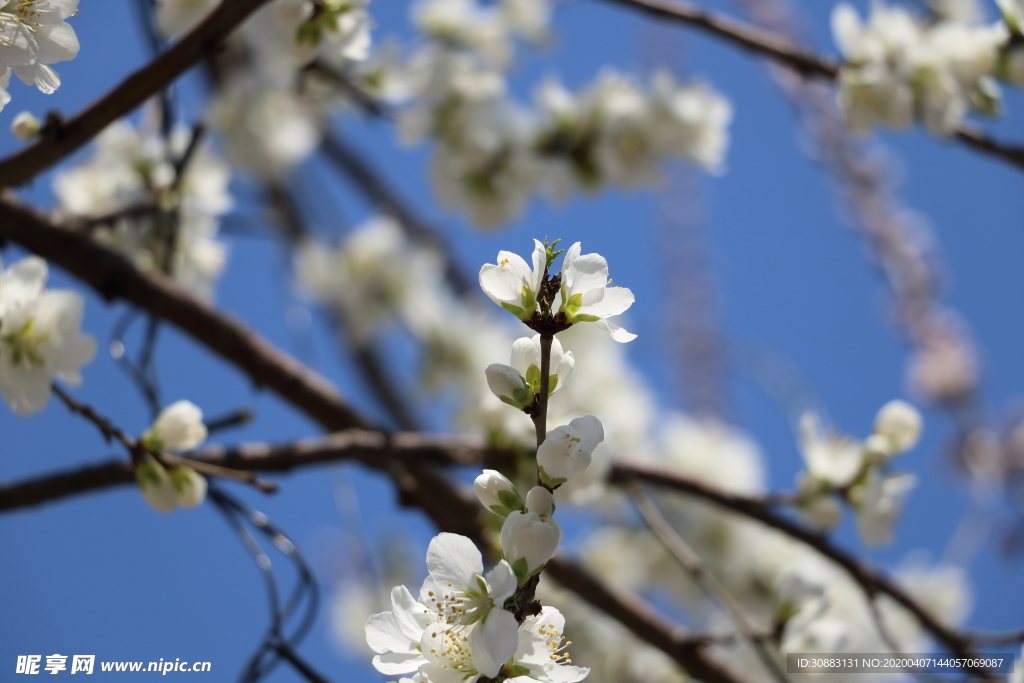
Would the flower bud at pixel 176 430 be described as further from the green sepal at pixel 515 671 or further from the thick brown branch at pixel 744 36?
the thick brown branch at pixel 744 36

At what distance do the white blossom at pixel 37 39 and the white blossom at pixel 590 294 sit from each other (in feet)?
1.35

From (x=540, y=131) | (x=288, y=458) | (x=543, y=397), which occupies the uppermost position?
(x=540, y=131)

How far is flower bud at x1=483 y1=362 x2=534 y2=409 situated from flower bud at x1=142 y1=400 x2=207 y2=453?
370mm

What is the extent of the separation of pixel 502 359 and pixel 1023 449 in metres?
1.94

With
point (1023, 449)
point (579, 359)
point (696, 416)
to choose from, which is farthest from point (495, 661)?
point (696, 416)

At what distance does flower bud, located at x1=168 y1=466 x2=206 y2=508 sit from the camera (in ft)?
2.38

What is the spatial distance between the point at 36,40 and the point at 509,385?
0.44 m

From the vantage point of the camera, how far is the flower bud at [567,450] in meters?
0.49

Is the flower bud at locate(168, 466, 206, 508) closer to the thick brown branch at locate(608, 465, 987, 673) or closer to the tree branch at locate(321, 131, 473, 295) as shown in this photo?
the thick brown branch at locate(608, 465, 987, 673)

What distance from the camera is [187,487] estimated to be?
0.73 meters

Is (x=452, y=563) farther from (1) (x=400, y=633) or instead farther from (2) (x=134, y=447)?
(2) (x=134, y=447)

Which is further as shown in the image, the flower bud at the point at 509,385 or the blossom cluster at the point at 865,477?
the blossom cluster at the point at 865,477

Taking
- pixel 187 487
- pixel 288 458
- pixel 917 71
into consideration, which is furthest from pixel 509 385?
pixel 917 71

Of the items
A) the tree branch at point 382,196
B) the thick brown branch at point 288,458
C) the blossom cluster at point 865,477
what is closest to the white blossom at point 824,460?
the blossom cluster at point 865,477
